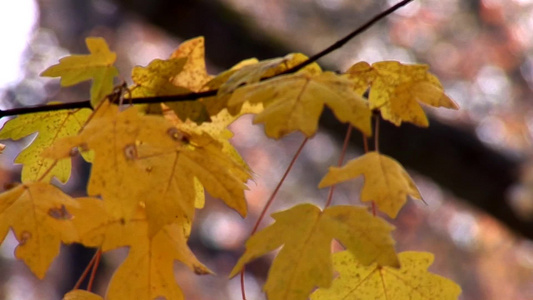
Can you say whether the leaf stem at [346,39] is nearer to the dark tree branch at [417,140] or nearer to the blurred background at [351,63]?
the dark tree branch at [417,140]

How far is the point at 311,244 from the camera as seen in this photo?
932mm

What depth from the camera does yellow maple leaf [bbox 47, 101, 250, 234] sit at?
90cm

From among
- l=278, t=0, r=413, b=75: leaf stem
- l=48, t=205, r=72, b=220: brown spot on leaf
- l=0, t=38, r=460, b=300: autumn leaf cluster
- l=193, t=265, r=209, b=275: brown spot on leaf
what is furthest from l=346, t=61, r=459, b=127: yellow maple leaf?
l=48, t=205, r=72, b=220: brown spot on leaf

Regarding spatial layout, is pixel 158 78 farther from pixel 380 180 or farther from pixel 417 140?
pixel 417 140

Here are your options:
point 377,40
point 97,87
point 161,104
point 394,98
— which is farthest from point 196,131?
point 377,40

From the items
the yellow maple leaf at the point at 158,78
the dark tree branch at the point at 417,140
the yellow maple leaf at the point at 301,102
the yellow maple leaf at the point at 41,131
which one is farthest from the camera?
the dark tree branch at the point at 417,140

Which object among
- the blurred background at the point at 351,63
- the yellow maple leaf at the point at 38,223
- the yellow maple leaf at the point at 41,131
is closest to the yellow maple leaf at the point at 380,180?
the yellow maple leaf at the point at 38,223

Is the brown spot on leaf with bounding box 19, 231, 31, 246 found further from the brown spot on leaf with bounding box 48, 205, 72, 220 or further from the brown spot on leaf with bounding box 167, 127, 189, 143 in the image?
the brown spot on leaf with bounding box 167, 127, 189, 143

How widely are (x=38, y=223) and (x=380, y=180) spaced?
0.45 meters

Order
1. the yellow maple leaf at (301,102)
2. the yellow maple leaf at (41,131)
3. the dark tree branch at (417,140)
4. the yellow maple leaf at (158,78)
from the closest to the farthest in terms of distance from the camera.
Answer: the yellow maple leaf at (301,102) < the yellow maple leaf at (158,78) < the yellow maple leaf at (41,131) < the dark tree branch at (417,140)

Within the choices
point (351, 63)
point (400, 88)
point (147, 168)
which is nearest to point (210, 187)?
point (147, 168)

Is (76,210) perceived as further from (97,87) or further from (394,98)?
(394,98)

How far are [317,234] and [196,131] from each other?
0.33 metres

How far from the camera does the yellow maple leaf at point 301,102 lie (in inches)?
33.7
